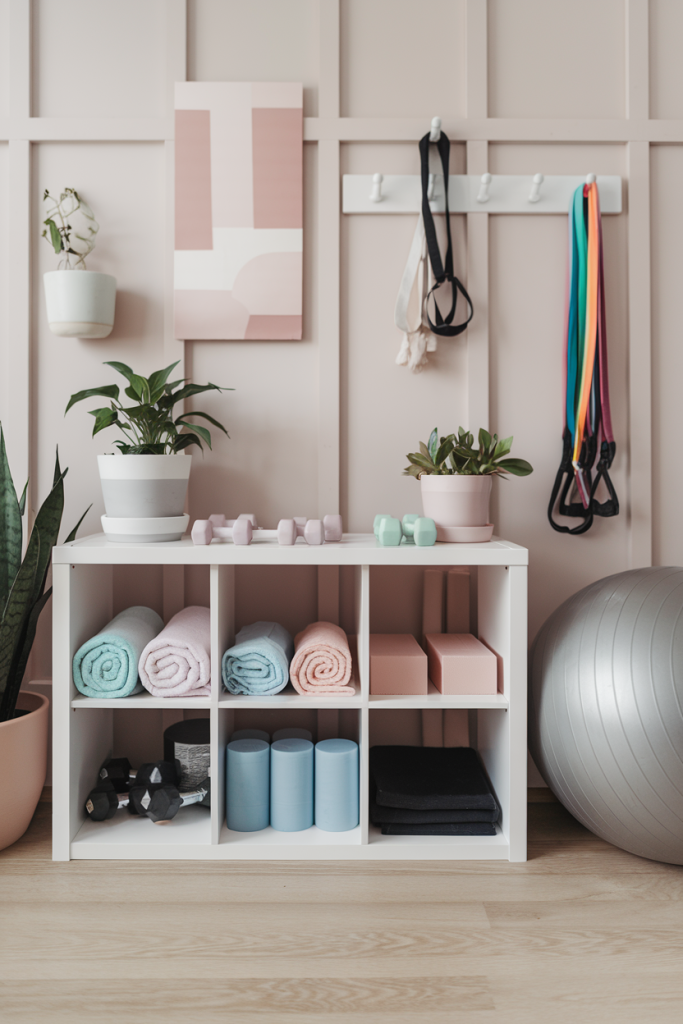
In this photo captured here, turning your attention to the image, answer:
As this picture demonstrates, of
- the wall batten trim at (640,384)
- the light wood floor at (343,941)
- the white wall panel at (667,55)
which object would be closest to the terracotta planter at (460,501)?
the wall batten trim at (640,384)

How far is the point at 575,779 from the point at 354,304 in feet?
4.60

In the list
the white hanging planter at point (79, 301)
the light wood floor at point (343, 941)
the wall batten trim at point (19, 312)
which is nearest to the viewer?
the light wood floor at point (343, 941)

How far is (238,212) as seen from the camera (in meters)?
1.92

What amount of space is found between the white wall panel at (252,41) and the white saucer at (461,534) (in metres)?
1.33

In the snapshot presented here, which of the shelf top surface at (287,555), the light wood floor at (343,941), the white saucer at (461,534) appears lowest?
the light wood floor at (343,941)

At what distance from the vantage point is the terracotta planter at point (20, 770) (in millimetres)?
1554

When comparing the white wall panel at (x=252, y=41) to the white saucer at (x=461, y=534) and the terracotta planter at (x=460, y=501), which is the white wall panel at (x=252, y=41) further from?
the white saucer at (x=461, y=534)

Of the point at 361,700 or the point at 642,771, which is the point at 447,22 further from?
the point at 642,771

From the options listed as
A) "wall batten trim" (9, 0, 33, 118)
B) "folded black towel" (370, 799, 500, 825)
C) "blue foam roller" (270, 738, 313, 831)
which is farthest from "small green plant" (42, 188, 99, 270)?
"folded black towel" (370, 799, 500, 825)

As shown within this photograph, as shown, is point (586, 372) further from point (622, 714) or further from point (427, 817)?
point (427, 817)

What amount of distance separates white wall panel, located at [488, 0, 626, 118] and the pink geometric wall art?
618mm

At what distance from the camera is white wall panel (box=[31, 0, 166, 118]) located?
6.37 feet

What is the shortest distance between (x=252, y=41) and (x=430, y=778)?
2140 mm

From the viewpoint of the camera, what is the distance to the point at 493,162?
6.42 feet
